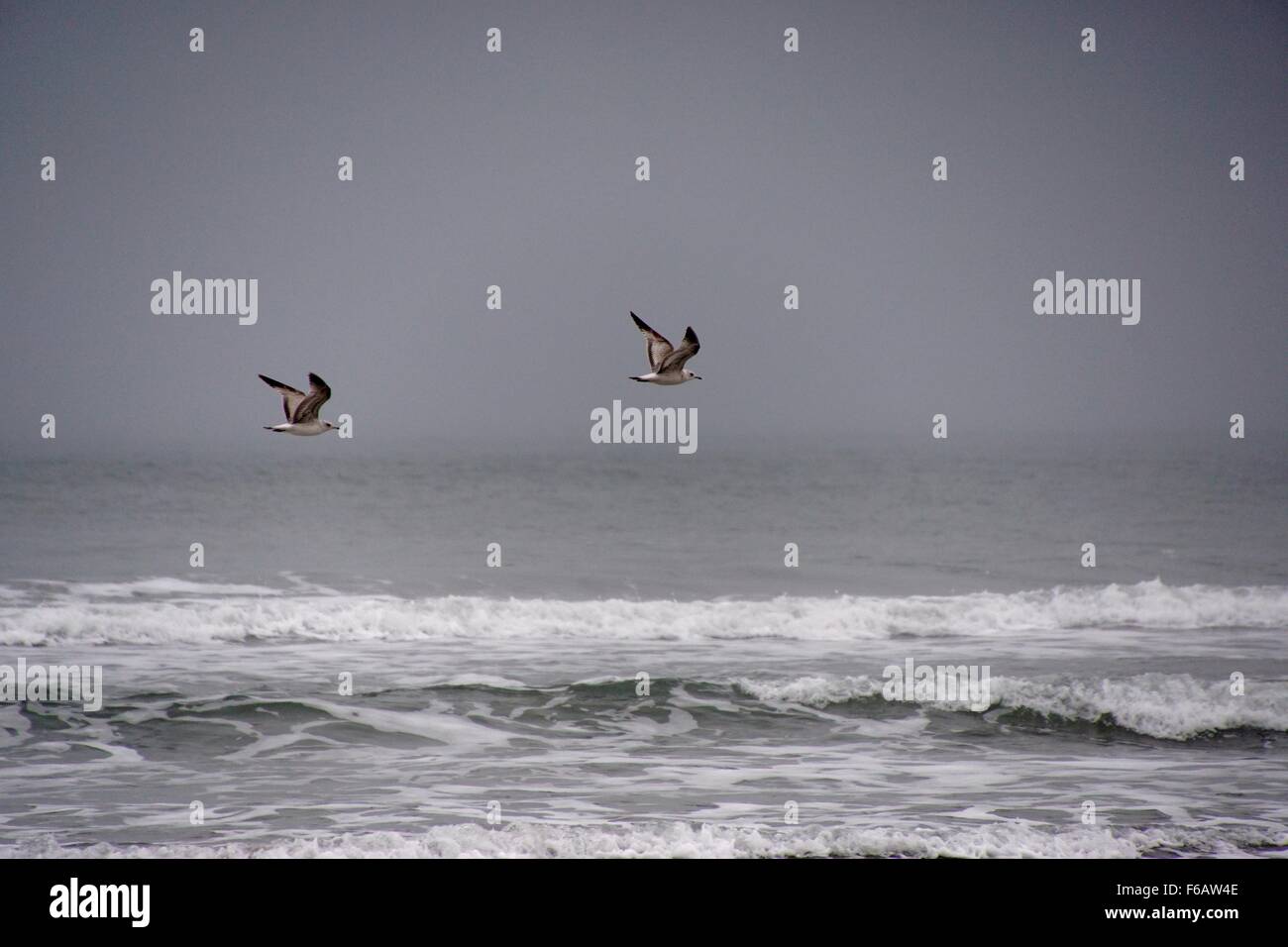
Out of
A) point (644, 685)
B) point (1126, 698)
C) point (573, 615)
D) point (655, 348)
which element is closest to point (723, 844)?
point (655, 348)

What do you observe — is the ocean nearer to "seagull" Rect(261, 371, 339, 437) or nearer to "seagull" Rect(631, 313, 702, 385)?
"seagull" Rect(261, 371, 339, 437)

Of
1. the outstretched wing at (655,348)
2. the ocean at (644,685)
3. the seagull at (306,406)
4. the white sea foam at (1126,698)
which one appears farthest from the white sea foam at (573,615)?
the seagull at (306,406)

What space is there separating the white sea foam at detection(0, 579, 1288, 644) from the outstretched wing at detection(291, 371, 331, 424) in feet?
30.3

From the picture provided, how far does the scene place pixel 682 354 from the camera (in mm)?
10453

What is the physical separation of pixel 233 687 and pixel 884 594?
42.4 feet

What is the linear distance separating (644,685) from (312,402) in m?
6.88

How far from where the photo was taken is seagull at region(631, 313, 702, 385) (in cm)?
1052

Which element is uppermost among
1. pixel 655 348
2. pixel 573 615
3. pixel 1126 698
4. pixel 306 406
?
pixel 655 348

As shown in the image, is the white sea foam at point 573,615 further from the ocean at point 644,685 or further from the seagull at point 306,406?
the seagull at point 306,406

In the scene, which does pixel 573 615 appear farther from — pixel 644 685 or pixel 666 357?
pixel 666 357

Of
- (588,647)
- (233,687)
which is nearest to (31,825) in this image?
(233,687)

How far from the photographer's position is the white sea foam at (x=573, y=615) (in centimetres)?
1919

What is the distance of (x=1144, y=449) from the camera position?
58.1 meters

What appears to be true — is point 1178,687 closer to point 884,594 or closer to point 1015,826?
point 1015,826
